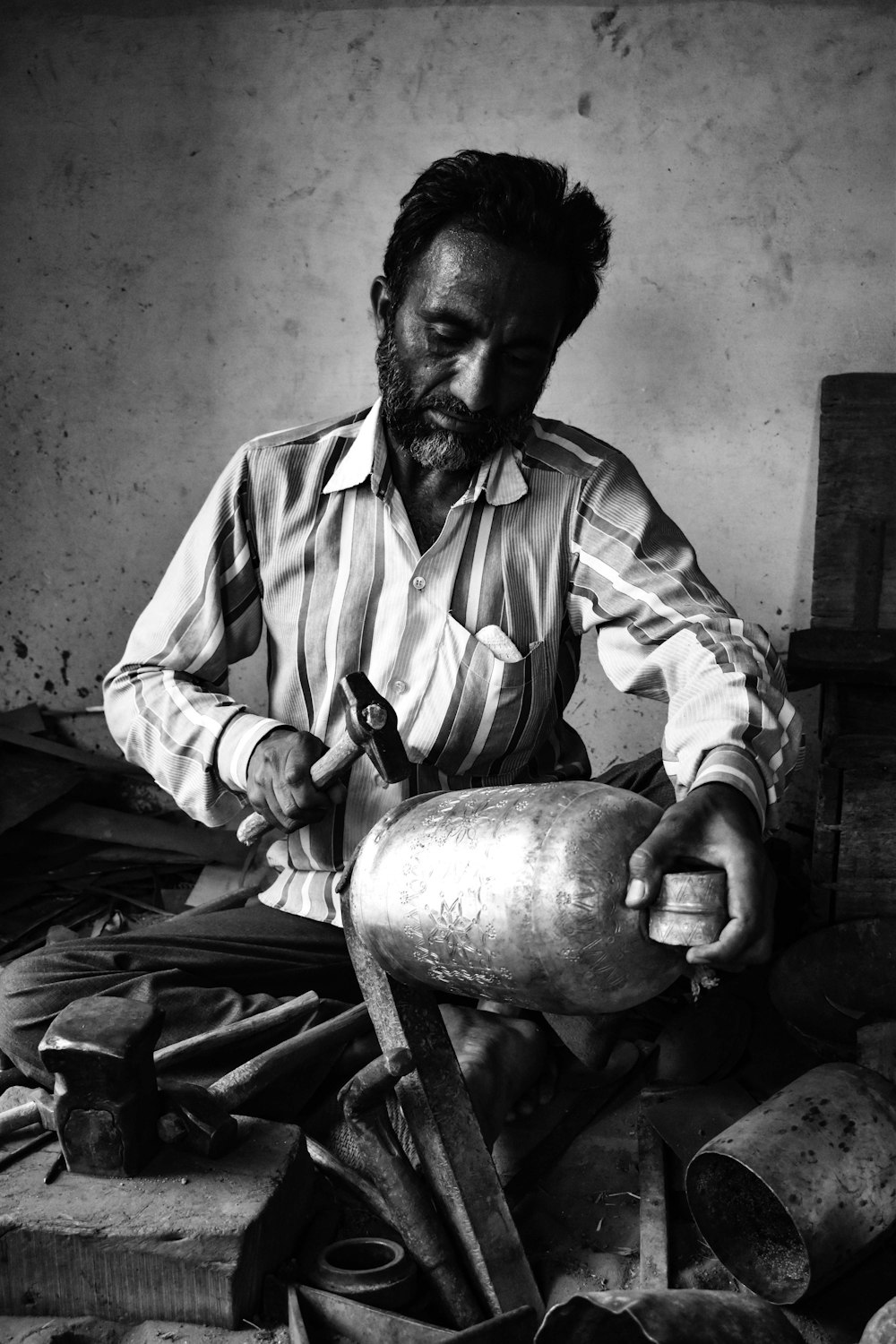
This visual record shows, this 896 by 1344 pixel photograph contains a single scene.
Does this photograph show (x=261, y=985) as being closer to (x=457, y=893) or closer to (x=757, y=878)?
(x=457, y=893)

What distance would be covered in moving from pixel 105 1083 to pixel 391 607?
1.08 meters

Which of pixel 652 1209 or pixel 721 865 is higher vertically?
pixel 721 865

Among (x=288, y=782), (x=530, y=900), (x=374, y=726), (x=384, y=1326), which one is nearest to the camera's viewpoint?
(x=530, y=900)

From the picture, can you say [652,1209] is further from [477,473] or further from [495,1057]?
[477,473]

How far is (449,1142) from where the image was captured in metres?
1.82

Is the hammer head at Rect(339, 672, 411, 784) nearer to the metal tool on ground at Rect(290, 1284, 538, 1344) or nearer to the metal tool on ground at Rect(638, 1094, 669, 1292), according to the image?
the metal tool on ground at Rect(290, 1284, 538, 1344)

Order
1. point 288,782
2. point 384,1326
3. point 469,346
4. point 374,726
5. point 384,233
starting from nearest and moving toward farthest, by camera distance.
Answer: point 384,1326 → point 374,726 → point 288,782 → point 469,346 → point 384,233

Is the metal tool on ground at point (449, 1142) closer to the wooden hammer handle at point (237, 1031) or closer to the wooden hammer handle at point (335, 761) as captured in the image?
the wooden hammer handle at point (335, 761)

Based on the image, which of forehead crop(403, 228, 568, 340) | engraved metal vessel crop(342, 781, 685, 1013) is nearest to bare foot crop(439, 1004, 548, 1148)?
engraved metal vessel crop(342, 781, 685, 1013)


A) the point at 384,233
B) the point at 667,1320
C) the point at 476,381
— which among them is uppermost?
the point at 384,233

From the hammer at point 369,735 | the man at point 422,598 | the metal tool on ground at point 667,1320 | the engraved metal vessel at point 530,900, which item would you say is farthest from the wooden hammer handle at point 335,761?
the metal tool on ground at point 667,1320

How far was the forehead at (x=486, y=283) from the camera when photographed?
2.21 metres

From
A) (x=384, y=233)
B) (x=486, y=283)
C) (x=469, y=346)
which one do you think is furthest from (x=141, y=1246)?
(x=384, y=233)

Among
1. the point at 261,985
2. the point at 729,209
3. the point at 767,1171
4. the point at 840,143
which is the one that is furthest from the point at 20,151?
the point at 767,1171
